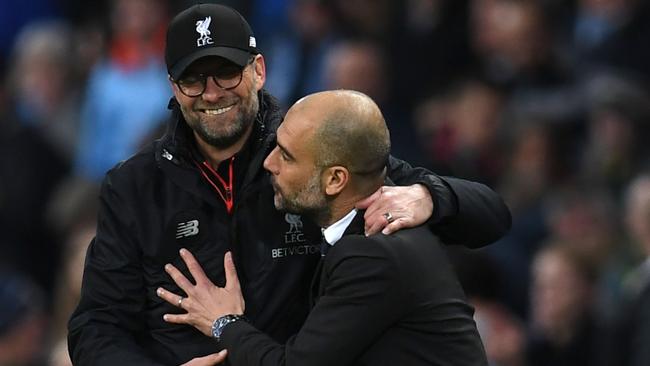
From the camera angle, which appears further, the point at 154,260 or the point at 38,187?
the point at 38,187

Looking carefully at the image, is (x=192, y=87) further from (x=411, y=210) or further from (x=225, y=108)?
(x=411, y=210)

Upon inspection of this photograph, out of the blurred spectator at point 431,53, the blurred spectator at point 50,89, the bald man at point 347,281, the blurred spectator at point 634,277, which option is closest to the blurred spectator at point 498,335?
the blurred spectator at point 634,277

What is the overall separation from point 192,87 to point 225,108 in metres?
0.12

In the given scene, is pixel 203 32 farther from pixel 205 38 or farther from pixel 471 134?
Answer: pixel 471 134

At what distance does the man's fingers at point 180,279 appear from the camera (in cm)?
561

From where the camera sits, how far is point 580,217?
887cm

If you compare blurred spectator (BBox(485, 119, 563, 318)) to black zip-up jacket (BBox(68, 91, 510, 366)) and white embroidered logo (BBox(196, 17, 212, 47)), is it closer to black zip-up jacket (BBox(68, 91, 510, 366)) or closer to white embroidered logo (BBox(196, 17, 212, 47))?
black zip-up jacket (BBox(68, 91, 510, 366))

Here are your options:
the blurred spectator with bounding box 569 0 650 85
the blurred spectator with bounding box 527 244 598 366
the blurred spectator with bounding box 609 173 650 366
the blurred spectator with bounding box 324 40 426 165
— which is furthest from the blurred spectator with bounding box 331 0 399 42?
the blurred spectator with bounding box 609 173 650 366

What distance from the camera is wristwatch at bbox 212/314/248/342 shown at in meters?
5.51

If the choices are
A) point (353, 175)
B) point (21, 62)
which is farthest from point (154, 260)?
point (21, 62)

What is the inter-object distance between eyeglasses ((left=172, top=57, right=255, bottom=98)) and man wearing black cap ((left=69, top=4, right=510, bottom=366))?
0.02 m

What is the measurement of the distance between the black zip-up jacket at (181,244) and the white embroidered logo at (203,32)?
300mm

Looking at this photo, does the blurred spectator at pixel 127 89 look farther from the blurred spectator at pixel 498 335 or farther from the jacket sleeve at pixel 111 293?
the jacket sleeve at pixel 111 293

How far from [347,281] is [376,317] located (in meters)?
0.14
